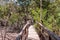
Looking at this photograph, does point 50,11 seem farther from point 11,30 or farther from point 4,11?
point 4,11

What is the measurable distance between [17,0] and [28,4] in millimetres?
1174

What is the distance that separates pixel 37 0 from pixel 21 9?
10.1 feet

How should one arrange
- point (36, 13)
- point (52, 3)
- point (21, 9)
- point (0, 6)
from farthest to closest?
point (21, 9)
point (0, 6)
point (52, 3)
point (36, 13)

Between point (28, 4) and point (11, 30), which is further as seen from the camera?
point (28, 4)

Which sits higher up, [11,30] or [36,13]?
[36,13]

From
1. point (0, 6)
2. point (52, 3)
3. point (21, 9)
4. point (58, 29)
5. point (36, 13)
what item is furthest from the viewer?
point (21, 9)

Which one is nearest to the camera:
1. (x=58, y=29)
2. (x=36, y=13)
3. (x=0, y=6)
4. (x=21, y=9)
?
(x=58, y=29)

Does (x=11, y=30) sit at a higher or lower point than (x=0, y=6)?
lower

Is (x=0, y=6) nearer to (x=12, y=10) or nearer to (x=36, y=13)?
(x=12, y=10)

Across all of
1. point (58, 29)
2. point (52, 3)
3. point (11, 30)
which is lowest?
point (11, 30)

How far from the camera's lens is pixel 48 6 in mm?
13734

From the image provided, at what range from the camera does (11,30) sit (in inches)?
544

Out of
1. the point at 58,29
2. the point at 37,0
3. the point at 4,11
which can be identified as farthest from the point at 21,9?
the point at 58,29

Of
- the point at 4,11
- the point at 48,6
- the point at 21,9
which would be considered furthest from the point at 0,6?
the point at 48,6
